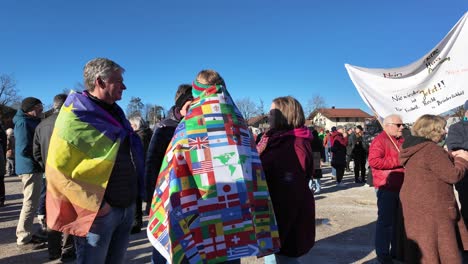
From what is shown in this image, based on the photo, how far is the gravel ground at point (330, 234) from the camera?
15.3 feet

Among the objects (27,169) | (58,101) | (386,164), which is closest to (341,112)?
(386,164)

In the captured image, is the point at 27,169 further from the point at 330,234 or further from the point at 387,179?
the point at 387,179

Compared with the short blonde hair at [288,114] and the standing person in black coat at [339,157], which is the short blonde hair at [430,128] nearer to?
the short blonde hair at [288,114]

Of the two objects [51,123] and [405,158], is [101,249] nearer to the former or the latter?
[51,123]

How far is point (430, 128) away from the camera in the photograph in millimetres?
3506

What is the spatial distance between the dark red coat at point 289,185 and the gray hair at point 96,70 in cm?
135

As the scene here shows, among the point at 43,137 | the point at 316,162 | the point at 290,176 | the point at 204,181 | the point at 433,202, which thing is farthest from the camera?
the point at 316,162

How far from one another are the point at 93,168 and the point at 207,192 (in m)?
0.78

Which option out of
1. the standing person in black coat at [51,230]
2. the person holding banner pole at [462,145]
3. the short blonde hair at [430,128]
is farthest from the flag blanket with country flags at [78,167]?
the person holding banner pole at [462,145]

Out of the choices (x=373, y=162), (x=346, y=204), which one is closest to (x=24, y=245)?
(x=373, y=162)

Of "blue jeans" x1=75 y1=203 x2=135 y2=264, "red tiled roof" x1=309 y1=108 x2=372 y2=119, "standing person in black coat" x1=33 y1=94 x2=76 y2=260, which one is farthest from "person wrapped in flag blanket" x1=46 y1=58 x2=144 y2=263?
"red tiled roof" x1=309 y1=108 x2=372 y2=119

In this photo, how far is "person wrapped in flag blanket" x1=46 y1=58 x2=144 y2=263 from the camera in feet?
7.33

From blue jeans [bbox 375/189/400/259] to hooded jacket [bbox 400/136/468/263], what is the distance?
0.73m

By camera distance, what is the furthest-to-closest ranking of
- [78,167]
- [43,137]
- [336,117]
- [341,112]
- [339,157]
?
[341,112] < [336,117] < [339,157] < [43,137] < [78,167]
